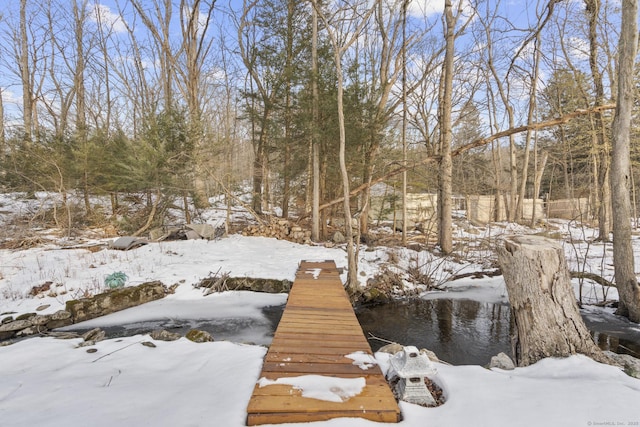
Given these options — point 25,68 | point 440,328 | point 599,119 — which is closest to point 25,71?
point 25,68

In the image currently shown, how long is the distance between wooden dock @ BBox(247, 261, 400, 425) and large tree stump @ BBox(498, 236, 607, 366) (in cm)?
174

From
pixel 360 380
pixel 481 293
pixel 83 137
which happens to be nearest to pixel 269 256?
pixel 481 293

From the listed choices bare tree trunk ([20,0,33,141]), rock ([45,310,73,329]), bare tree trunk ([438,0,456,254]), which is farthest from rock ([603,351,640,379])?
bare tree trunk ([20,0,33,141])

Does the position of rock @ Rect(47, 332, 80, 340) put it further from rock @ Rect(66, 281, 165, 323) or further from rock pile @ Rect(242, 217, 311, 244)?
rock pile @ Rect(242, 217, 311, 244)

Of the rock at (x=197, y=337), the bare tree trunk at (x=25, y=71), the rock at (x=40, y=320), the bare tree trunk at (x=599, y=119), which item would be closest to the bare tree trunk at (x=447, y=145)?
the bare tree trunk at (x=599, y=119)

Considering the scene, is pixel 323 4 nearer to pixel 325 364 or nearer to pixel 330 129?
pixel 330 129

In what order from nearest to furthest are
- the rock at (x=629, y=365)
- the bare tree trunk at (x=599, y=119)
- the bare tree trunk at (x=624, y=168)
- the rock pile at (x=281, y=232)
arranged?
1. the rock at (x=629, y=365)
2. the bare tree trunk at (x=624, y=168)
3. the bare tree trunk at (x=599, y=119)
4. the rock pile at (x=281, y=232)

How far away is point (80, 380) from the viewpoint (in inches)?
106

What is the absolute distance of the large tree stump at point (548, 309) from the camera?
2.90 m

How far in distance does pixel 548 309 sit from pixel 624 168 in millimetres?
3753

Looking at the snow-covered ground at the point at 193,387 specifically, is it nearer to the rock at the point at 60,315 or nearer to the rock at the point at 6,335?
the rock at the point at 60,315

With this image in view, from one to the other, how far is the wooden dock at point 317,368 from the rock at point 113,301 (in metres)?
3.62

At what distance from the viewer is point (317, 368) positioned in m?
2.57

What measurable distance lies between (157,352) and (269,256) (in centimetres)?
512
